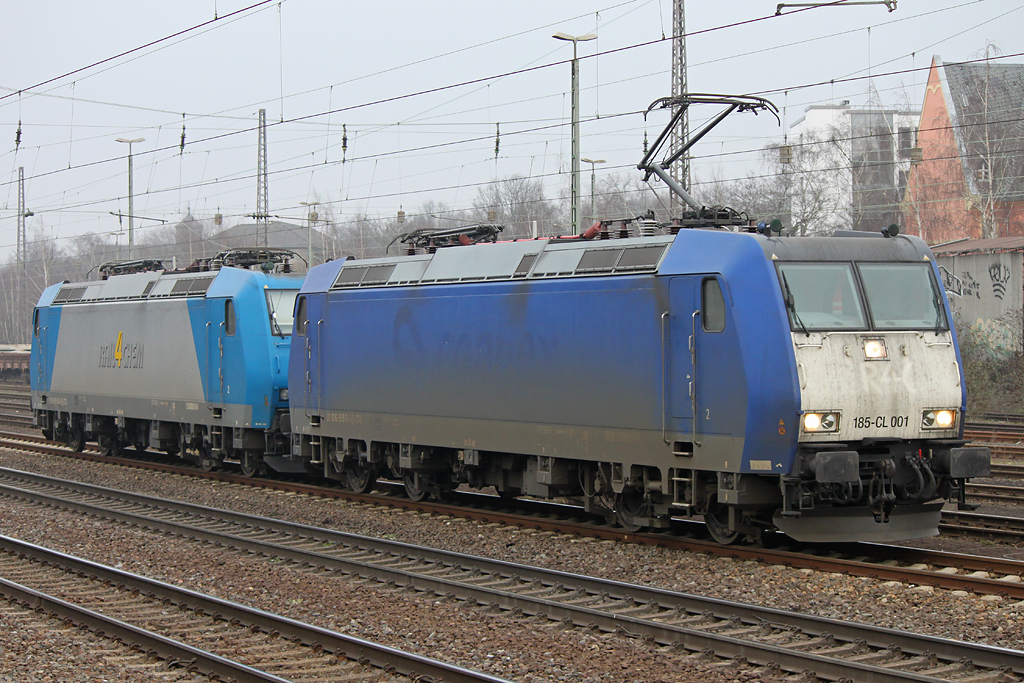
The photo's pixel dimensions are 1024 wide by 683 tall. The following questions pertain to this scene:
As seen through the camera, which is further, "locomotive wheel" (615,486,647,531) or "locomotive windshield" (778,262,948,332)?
"locomotive wheel" (615,486,647,531)

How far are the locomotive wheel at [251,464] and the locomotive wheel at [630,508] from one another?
8.85 m

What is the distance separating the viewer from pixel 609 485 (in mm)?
12336

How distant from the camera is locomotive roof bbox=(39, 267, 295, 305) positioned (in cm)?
1929

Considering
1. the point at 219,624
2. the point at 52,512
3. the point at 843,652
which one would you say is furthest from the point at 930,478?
the point at 52,512

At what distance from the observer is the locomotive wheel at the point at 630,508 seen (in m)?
12.2

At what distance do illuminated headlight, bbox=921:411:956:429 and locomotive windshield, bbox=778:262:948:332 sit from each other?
2.88 feet

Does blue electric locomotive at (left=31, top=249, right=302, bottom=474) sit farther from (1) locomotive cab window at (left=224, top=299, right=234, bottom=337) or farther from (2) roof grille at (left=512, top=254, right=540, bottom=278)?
(2) roof grille at (left=512, top=254, right=540, bottom=278)

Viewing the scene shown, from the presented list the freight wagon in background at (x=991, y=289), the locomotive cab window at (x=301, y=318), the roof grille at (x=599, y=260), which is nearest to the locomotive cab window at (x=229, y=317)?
the locomotive cab window at (x=301, y=318)

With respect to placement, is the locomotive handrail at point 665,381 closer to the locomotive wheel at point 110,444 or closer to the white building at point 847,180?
the locomotive wheel at point 110,444

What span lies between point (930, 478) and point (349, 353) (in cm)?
872

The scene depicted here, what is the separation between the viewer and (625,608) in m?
9.19

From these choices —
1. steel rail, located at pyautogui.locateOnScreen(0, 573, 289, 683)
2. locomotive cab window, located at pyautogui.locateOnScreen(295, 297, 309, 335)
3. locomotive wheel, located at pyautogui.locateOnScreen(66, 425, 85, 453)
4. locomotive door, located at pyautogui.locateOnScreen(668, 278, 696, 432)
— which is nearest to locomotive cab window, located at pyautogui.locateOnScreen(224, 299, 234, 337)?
locomotive cab window, located at pyautogui.locateOnScreen(295, 297, 309, 335)

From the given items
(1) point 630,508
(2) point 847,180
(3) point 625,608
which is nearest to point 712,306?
(1) point 630,508

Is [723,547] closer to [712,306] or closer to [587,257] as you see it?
[712,306]
